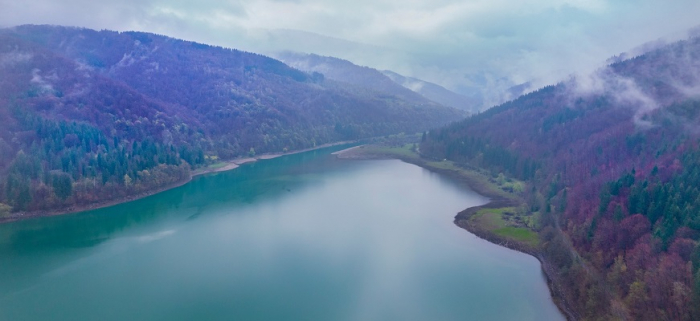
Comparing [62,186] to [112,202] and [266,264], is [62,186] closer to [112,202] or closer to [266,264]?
[112,202]

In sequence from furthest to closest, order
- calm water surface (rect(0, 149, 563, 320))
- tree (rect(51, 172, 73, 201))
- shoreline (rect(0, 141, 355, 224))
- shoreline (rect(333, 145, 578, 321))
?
1. tree (rect(51, 172, 73, 201))
2. shoreline (rect(0, 141, 355, 224))
3. shoreline (rect(333, 145, 578, 321))
4. calm water surface (rect(0, 149, 563, 320))

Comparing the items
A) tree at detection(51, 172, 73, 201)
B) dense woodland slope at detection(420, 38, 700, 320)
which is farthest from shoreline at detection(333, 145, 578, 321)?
tree at detection(51, 172, 73, 201)

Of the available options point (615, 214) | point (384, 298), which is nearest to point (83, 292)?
point (384, 298)

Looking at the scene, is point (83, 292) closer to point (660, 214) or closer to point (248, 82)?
point (660, 214)

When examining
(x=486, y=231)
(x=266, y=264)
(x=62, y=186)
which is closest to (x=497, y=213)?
(x=486, y=231)

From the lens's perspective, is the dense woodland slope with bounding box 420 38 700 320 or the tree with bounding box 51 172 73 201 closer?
the dense woodland slope with bounding box 420 38 700 320

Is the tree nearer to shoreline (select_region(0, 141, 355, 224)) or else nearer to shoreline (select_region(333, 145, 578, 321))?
shoreline (select_region(0, 141, 355, 224))
